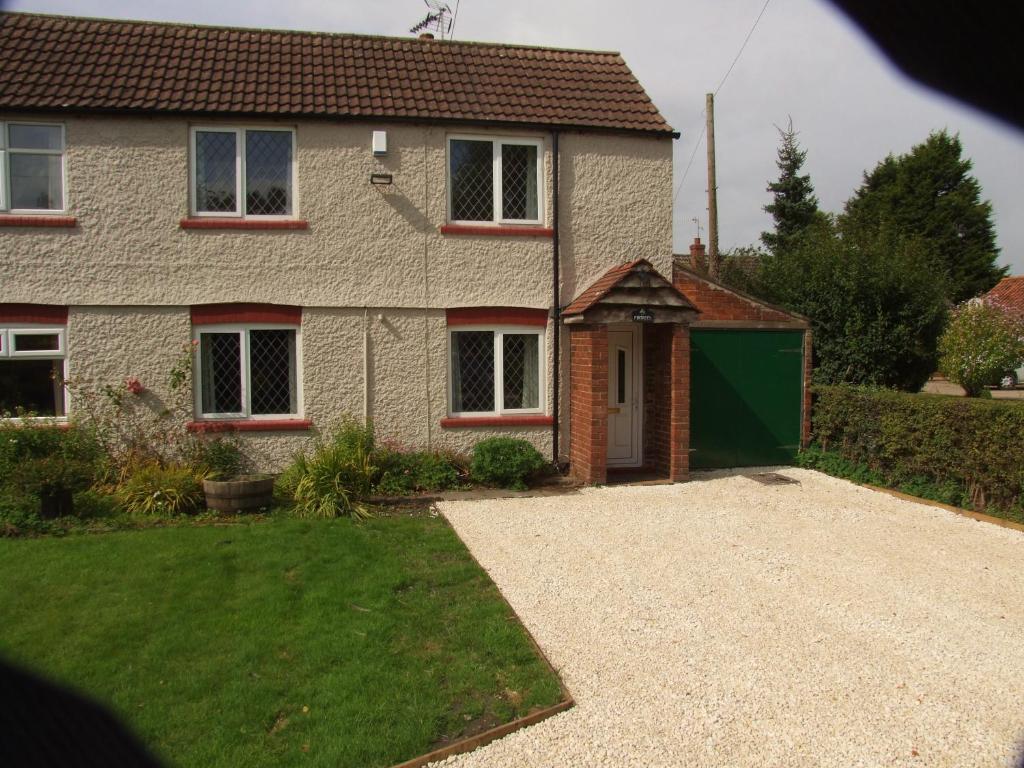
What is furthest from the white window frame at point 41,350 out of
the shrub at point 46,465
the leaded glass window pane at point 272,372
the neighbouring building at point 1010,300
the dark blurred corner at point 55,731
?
the neighbouring building at point 1010,300

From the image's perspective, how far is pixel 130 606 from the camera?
5766 millimetres

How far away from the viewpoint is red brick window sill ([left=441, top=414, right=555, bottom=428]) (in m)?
11.3

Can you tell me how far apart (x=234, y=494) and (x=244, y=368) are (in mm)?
2305

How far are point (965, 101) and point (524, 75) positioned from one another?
12.7 m

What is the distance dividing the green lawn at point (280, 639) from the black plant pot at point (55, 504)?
0.80 m

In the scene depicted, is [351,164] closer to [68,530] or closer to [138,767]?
[68,530]

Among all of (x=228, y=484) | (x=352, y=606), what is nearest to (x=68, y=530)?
(x=228, y=484)

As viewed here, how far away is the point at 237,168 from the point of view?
10.8 metres

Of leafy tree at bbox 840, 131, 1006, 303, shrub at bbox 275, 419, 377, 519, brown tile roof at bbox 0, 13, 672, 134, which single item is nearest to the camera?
leafy tree at bbox 840, 131, 1006, 303

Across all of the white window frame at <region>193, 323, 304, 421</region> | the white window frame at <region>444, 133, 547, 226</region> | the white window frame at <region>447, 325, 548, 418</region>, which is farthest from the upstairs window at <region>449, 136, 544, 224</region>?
the white window frame at <region>193, 323, 304, 421</region>

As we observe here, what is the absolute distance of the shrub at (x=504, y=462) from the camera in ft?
34.8

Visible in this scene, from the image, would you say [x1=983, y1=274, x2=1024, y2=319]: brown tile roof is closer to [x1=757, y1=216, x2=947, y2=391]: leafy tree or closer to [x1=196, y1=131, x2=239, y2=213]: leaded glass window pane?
[x1=757, y1=216, x2=947, y2=391]: leafy tree

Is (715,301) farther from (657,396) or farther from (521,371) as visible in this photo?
(521,371)

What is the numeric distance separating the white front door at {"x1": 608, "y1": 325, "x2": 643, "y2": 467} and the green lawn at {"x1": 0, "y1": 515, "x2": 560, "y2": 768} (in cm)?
490
